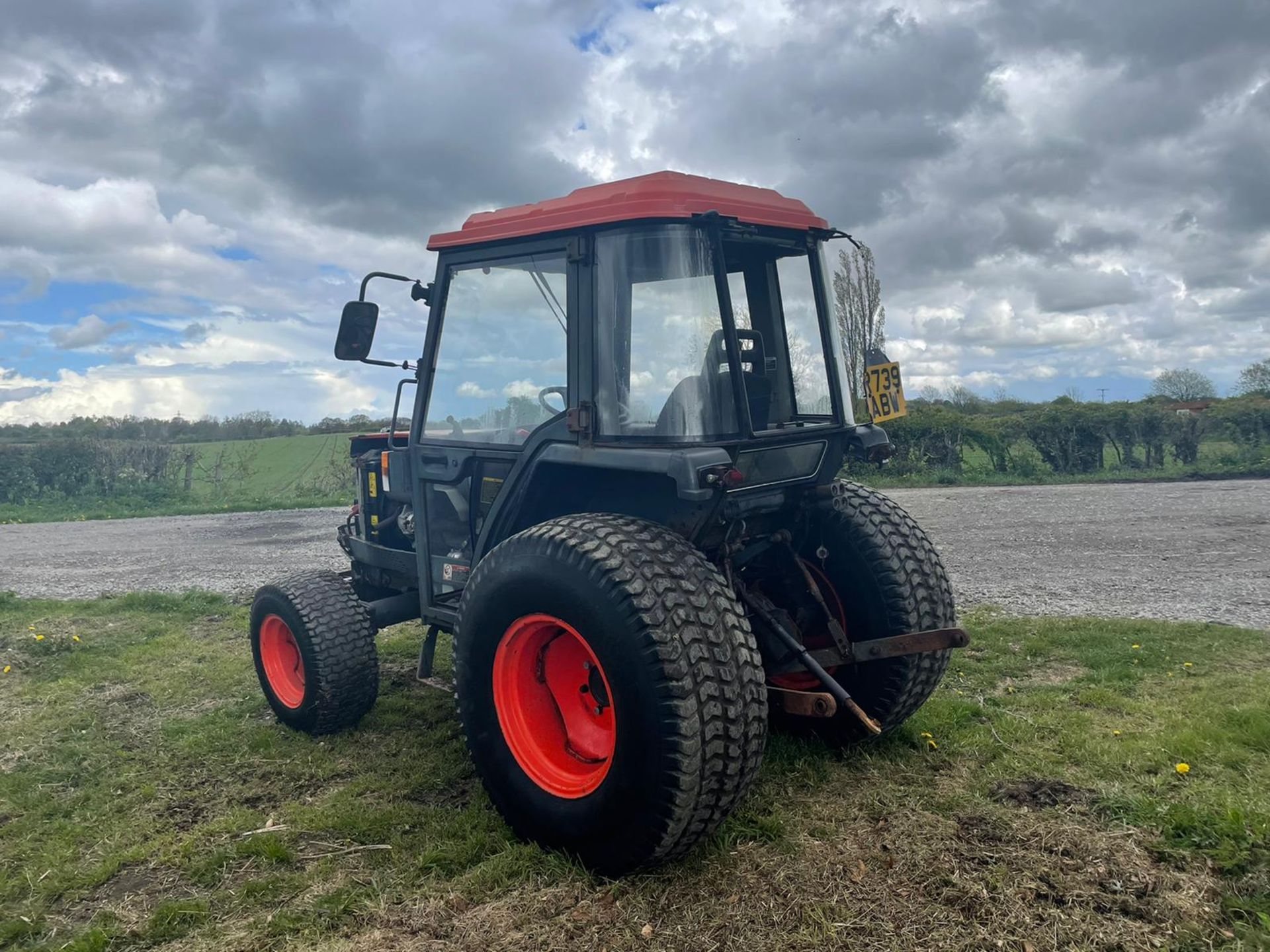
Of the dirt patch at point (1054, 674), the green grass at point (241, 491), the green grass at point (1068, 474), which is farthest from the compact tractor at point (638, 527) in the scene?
the green grass at point (241, 491)

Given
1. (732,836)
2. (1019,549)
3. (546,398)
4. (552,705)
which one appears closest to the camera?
(732,836)

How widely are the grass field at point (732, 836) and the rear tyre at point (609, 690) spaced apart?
0.23 m

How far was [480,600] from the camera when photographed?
11.2 ft

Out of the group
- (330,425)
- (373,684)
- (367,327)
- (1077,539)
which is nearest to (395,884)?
(373,684)

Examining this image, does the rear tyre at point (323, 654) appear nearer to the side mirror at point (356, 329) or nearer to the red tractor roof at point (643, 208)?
the side mirror at point (356, 329)

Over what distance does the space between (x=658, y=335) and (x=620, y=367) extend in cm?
19

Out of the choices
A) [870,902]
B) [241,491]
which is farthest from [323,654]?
[241,491]

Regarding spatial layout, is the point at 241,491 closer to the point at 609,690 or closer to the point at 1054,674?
the point at 1054,674

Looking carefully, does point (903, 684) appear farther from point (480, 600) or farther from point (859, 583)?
point (480, 600)

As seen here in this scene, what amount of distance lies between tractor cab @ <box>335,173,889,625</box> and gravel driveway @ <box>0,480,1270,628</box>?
3.83 m

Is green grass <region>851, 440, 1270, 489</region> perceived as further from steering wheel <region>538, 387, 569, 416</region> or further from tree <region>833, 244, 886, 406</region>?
steering wheel <region>538, 387, 569, 416</region>

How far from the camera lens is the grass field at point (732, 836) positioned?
2.74m

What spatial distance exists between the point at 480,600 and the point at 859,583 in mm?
1679

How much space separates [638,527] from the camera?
322 centimetres
